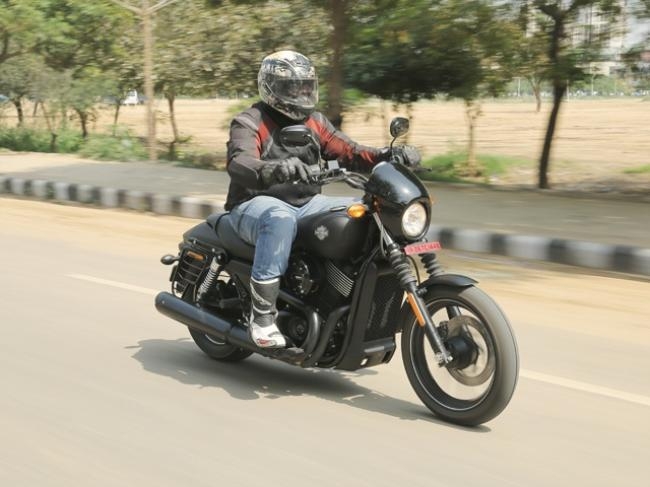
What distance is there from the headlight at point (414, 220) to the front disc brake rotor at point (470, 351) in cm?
40

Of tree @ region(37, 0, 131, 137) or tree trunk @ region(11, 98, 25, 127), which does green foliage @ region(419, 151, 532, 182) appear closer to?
tree @ region(37, 0, 131, 137)

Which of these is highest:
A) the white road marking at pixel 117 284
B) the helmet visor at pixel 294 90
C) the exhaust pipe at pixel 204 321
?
the helmet visor at pixel 294 90

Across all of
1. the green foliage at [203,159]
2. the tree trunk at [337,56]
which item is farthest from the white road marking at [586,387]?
the green foliage at [203,159]

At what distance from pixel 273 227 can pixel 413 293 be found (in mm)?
727

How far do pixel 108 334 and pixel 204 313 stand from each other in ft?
3.64

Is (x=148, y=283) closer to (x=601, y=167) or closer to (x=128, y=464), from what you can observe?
(x=128, y=464)

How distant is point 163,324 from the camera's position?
6.13 m

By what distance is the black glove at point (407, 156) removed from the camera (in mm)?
4500

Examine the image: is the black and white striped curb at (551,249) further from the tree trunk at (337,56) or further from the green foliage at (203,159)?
the green foliage at (203,159)

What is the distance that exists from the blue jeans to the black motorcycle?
0.09 m

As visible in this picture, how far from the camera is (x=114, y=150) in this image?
1986 cm

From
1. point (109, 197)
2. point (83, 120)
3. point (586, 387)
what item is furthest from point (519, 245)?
point (83, 120)

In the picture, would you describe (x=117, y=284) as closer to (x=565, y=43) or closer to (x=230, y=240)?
(x=230, y=240)

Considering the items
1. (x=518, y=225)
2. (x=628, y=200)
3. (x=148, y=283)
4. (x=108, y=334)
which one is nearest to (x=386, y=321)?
(x=108, y=334)
